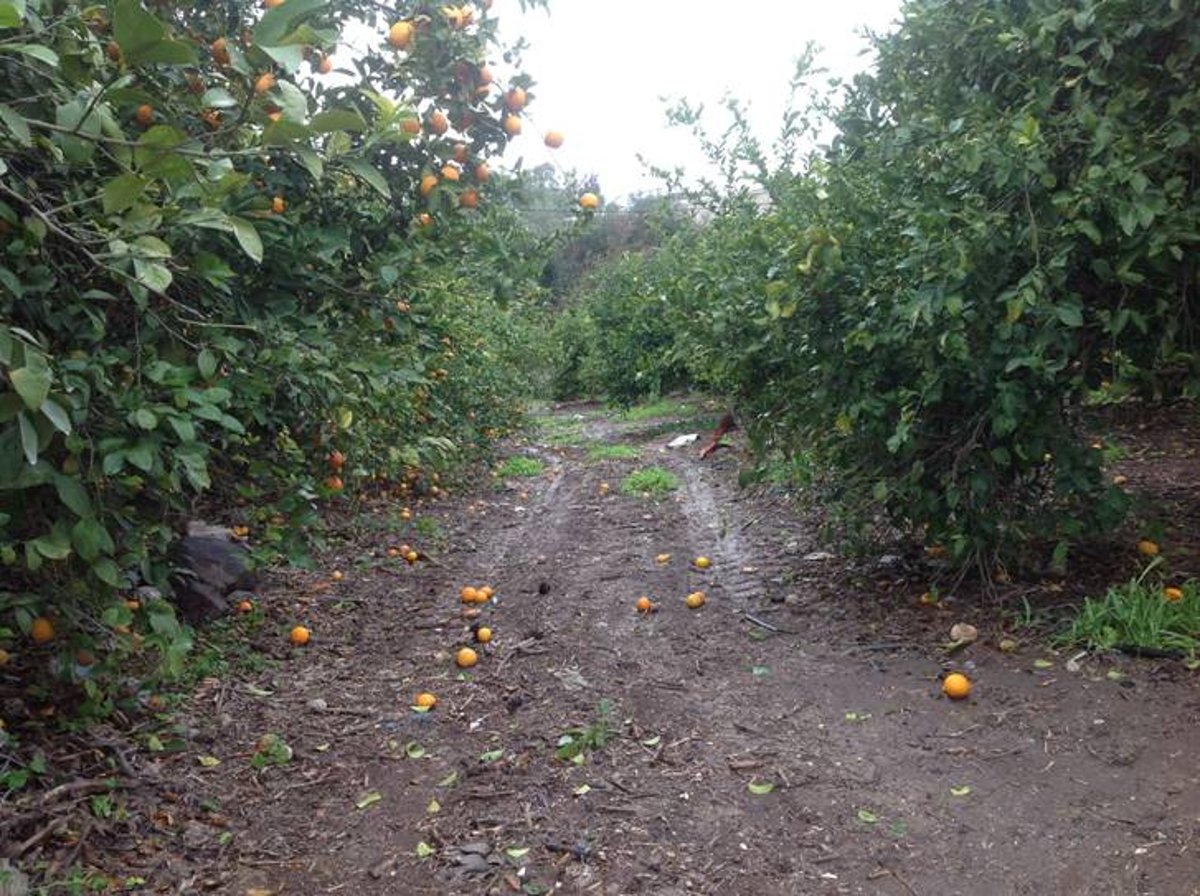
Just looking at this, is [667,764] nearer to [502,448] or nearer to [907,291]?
[907,291]

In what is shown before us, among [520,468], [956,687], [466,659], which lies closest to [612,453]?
[520,468]

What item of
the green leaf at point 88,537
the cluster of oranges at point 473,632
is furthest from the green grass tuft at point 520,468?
the green leaf at point 88,537

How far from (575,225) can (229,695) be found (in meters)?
2.52

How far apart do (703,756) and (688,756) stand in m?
0.05

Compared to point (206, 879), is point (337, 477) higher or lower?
higher

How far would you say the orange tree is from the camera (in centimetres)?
205

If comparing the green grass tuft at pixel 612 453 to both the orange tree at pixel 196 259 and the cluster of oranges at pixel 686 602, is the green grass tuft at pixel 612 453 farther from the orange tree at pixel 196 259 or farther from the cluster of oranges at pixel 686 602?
the orange tree at pixel 196 259

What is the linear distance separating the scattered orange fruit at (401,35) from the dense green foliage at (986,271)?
5.82 ft

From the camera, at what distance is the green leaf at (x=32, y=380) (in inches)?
66.7

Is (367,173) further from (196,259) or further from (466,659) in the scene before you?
(466,659)

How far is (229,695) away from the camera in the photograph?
3.96 m

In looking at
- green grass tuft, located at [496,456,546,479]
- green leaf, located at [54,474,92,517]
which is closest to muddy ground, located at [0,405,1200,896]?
green leaf, located at [54,474,92,517]

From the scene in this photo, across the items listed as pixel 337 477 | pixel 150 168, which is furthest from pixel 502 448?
pixel 150 168

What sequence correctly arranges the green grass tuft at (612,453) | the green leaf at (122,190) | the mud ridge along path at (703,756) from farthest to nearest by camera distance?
the green grass tuft at (612,453) → the mud ridge along path at (703,756) → the green leaf at (122,190)
